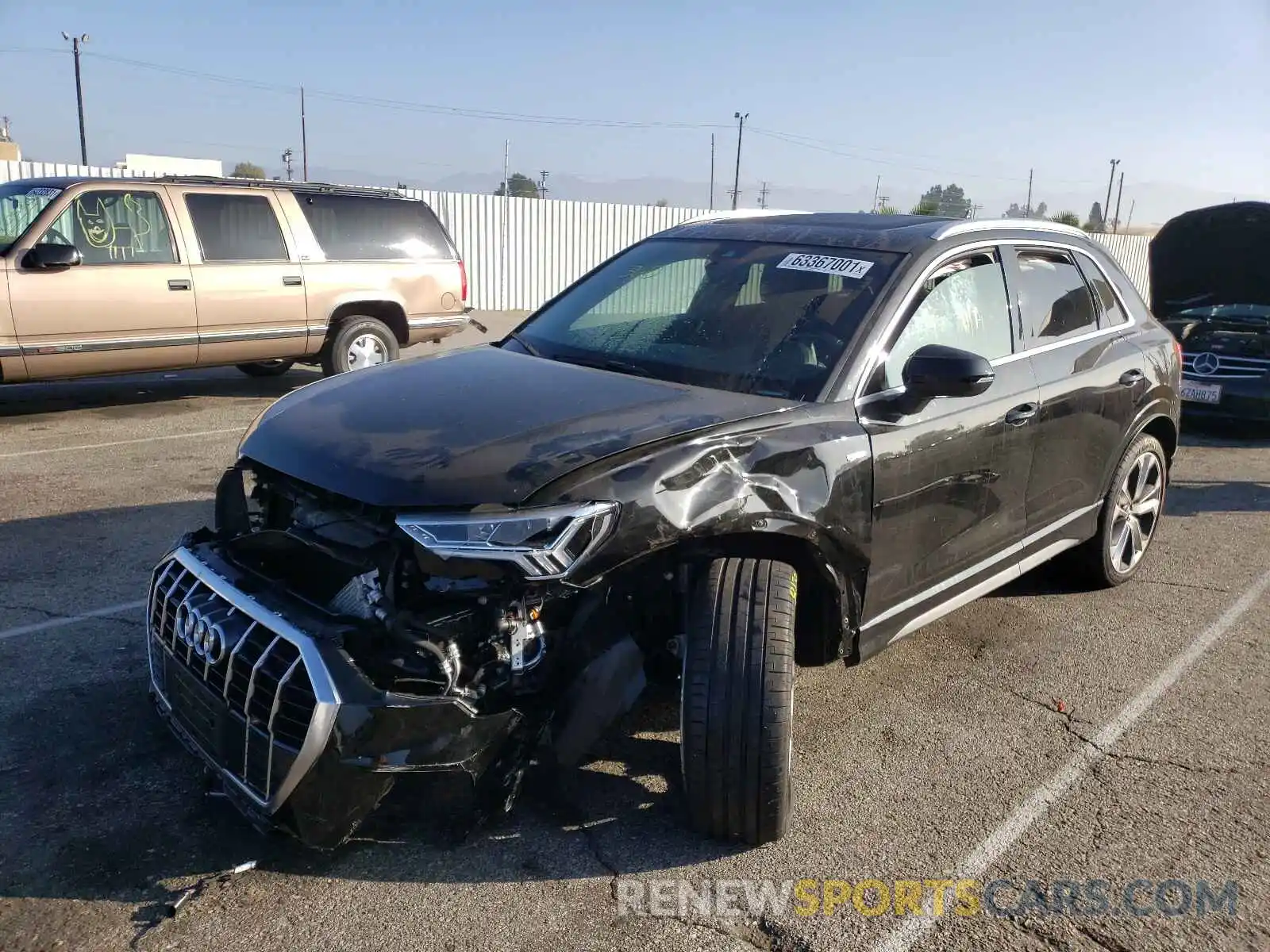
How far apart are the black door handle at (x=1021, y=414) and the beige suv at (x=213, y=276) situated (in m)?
7.36

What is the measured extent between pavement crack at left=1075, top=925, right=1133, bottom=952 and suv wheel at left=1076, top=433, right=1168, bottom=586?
2.70 m

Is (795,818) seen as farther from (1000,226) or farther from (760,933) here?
(1000,226)

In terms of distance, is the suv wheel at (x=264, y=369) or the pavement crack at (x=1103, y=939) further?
the suv wheel at (x=264, y=369)

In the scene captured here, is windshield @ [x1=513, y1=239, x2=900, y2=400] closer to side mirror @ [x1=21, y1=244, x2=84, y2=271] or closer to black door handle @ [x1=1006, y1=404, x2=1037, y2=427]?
black door handle @ [x1=1006, y1=404, x2=1037, y2=427]

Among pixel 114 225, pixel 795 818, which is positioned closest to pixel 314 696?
pixel 795 818

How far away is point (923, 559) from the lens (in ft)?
12.2

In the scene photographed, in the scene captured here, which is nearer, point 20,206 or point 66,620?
point 66,620

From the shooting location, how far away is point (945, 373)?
3.37 meters

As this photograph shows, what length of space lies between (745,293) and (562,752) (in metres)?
1.98

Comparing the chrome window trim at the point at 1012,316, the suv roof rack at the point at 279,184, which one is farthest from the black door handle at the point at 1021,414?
the suv roof rack at the point at 279,184

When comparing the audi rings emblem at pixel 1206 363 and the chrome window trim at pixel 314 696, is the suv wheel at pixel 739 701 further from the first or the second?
the audi rings emblem at pixel 1206 363

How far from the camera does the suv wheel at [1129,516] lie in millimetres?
5113

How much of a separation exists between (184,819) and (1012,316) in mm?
3576

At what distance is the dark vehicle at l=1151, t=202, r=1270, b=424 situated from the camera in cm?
945
